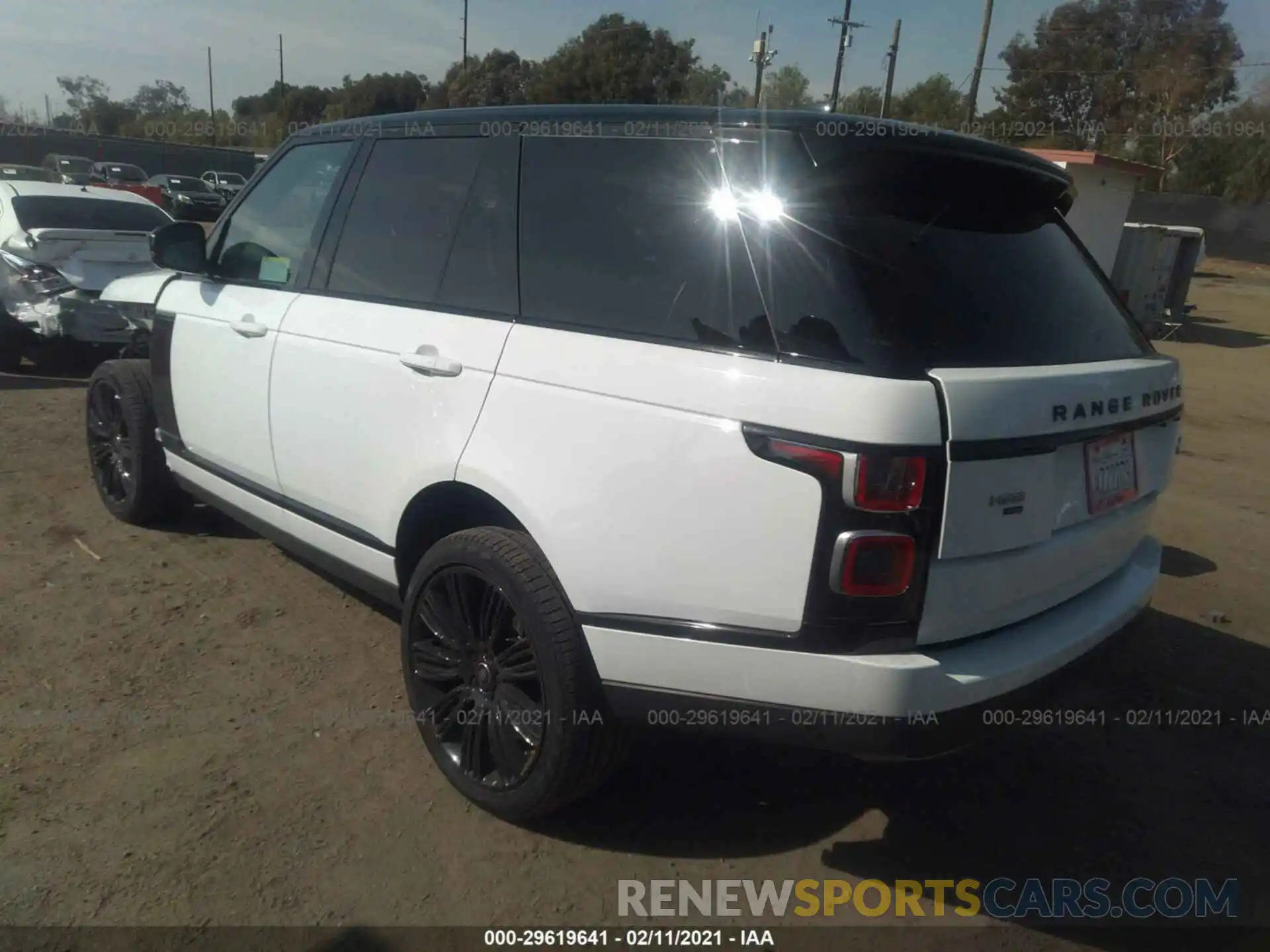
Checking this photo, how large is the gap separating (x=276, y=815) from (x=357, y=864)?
0.34 metres

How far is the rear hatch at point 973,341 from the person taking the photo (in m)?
2.06

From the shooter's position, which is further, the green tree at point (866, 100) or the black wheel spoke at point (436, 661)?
the green tree at point (866, 100)

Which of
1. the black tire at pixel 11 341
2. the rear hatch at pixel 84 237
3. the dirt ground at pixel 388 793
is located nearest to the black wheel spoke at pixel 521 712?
the dirt ground at pixel 388 793

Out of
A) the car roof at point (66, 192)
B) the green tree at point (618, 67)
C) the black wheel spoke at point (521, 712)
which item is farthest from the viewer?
the green tree at point (618, 67)

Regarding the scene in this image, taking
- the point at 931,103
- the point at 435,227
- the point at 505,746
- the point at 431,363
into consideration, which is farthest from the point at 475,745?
the point at 931,103

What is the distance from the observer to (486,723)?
2736 mm

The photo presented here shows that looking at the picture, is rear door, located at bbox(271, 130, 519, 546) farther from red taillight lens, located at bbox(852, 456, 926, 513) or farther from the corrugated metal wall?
the corrugated metal wall

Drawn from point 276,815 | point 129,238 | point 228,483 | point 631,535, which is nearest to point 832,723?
point 631,535

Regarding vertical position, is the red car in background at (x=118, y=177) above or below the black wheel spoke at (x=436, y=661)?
Result: above

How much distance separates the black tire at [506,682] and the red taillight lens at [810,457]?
0.74 m

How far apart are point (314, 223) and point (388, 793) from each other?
2.09 metres

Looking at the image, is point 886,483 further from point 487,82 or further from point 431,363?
Answer: point 487,82

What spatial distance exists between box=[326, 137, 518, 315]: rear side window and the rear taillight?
1192mm

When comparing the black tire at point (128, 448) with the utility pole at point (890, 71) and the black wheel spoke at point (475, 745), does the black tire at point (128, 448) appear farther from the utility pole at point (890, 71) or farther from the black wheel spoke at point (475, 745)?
the utility pole at point (890, 71)
